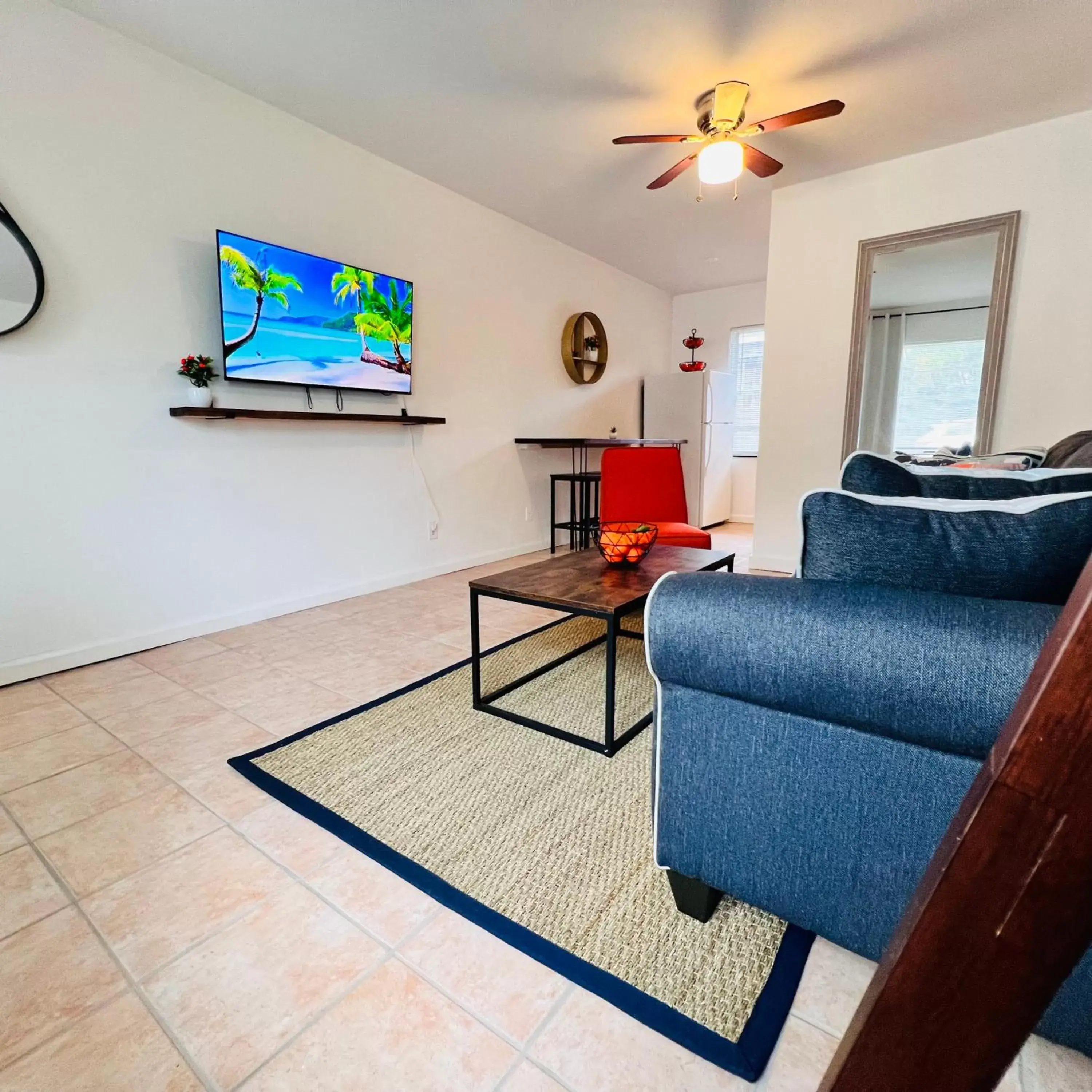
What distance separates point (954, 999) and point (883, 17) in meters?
3.08

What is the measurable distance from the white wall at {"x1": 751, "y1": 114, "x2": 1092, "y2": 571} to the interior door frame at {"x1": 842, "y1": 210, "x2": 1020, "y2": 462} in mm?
38

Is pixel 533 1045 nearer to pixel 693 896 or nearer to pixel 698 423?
pixel 693 896

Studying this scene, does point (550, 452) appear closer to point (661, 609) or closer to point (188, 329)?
point (188, 329)

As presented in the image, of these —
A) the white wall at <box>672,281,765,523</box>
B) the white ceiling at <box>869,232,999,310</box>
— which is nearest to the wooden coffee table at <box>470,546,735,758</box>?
the white ceiling at <box>869,232,999,310</box>

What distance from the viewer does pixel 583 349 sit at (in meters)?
5.05

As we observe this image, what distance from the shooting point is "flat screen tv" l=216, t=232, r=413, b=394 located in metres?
2.62

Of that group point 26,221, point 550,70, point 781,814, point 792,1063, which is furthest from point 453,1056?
point 550,70

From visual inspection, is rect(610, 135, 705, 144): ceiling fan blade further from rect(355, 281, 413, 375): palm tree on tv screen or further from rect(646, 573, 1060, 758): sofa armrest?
rect(646, 573, 1060, 758): sofa armrest

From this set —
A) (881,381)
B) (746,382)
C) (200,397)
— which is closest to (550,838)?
(200,397)

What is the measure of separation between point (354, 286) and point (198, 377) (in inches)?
38.3

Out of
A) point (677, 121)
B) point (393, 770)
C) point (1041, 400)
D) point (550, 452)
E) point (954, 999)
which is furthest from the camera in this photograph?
point (550, 452)

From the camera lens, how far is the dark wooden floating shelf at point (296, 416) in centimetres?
255

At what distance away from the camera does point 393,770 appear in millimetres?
1634

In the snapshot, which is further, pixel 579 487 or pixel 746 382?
pixel 746 382
